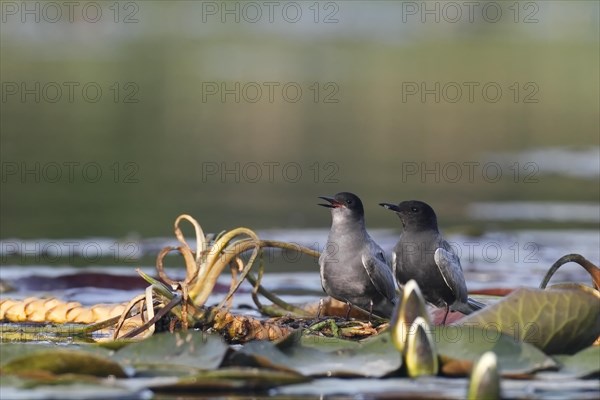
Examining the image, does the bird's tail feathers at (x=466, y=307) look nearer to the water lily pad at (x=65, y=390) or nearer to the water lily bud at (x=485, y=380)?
the water lily bud at (x=485, y=380)

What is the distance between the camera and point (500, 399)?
4691 millimetres

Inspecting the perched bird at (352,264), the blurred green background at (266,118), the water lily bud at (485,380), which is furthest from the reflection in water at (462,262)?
the water lily bud at (485,380)

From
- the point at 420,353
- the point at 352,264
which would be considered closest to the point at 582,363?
the point at 420,353

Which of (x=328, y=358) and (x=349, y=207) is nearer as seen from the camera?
(x=328, y=358)

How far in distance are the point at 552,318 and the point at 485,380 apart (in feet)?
3.45

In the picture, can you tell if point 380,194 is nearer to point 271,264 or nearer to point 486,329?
point 271,264

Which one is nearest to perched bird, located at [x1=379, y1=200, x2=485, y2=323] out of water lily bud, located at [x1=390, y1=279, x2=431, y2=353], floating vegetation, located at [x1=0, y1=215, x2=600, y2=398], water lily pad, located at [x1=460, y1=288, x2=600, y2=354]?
floating vegetation, located at [x1=0, y1=215, x2=600, y2=398]

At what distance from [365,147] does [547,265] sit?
13137 mm

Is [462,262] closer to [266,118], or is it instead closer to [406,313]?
[406,313]

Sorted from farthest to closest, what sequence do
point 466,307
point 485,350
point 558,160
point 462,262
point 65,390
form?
point 558,160 < point 462,262 < point 466,307 < point 485,350 < point 65,390

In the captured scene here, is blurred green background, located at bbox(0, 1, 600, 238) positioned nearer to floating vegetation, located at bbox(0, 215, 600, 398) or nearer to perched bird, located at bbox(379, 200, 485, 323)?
perched bird, located at bbox(379, 200, 485, 323)

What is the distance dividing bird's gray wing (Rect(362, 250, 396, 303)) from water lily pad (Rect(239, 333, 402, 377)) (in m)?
1.56

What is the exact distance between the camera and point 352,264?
7.06 m

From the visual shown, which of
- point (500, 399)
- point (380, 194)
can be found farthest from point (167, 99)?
point (500, 399)
